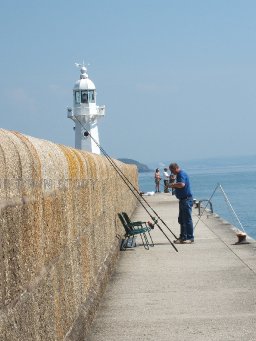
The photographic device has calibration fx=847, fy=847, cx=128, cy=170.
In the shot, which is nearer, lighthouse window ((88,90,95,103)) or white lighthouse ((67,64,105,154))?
white lighthouse ((67,64,105,154))

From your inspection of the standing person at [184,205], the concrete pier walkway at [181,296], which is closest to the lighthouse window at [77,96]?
the standing person at [184,205]

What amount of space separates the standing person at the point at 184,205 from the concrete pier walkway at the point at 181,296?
0.80 metres

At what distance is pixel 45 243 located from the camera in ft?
18.3

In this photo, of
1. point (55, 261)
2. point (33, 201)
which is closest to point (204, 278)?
point (55, 261)

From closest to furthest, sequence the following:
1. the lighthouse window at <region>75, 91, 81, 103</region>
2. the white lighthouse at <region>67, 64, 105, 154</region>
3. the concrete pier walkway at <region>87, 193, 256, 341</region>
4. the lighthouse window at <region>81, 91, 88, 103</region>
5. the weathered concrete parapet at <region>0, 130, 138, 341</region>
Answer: the weathered concrete parapet at <region>0, 130, 138, 341</region>, the concrete pier walkway at <region>87, 193, 256, 341</region>, the white lighthouse at <region>67, 64, 105, 154</region>, the lighthouse window at <region>81, 91, 88, 103</region>, the lighthouse window at <region>75, 91, 81, 103</region>

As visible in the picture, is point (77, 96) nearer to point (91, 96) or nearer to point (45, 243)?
point (91, 96)

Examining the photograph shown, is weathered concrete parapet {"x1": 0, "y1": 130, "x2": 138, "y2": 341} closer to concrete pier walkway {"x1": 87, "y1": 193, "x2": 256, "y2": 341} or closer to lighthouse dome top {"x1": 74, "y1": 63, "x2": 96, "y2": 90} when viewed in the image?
concrete pier walkway {"x1": 87, "y1": 193, "x2": 256, "y2": 341}

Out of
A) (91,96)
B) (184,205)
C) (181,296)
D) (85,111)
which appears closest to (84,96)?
(91,96)

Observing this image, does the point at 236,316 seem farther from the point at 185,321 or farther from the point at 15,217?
the point at 15,217

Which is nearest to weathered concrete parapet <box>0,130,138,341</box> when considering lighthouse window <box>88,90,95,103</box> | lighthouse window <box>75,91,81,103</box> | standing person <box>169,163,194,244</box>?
standing person <box>169,163,194,244</box>

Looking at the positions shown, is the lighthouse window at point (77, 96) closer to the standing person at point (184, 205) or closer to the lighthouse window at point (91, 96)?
the lighthouse window at point (91, 96)

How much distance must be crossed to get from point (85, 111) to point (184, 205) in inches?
1866

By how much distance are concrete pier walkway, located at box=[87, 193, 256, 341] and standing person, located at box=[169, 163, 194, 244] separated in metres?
0.80

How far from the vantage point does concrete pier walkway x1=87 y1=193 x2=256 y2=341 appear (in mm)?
7512
